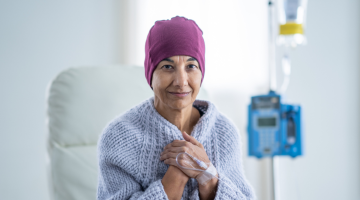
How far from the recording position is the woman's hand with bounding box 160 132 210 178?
909 millimetres

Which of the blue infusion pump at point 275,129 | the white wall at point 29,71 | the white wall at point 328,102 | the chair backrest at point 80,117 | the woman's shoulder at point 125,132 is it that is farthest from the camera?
the white wall at point 29,71

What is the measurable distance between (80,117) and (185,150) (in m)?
0.62

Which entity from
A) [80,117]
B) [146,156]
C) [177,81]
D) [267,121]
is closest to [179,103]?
[177,81]

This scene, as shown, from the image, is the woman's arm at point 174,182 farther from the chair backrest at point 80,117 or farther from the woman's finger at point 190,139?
the chair backrest at point 80,117

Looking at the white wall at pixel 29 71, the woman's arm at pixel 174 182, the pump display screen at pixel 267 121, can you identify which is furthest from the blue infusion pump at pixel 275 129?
the white wall at pixel 29 71

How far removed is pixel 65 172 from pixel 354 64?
132cm

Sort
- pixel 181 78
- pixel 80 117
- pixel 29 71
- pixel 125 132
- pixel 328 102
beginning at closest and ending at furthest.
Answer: pixel 181 78 → pixel 125 132 → pixel 80 117 → pixel 328 102 → pixel 29 71

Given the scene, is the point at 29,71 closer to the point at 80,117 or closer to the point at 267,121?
the point at 80,117

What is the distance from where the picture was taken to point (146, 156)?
0.97 meters

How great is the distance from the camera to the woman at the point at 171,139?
0.90 metres

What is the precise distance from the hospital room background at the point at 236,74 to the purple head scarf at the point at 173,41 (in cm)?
83

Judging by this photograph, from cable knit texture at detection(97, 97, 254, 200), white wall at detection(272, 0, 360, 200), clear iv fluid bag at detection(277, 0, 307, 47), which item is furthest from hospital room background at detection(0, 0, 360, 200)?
cable knit texture at detection(97, 97, 254, 200)

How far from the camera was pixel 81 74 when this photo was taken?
4.66 feet

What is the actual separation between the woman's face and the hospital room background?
2.64 feet
